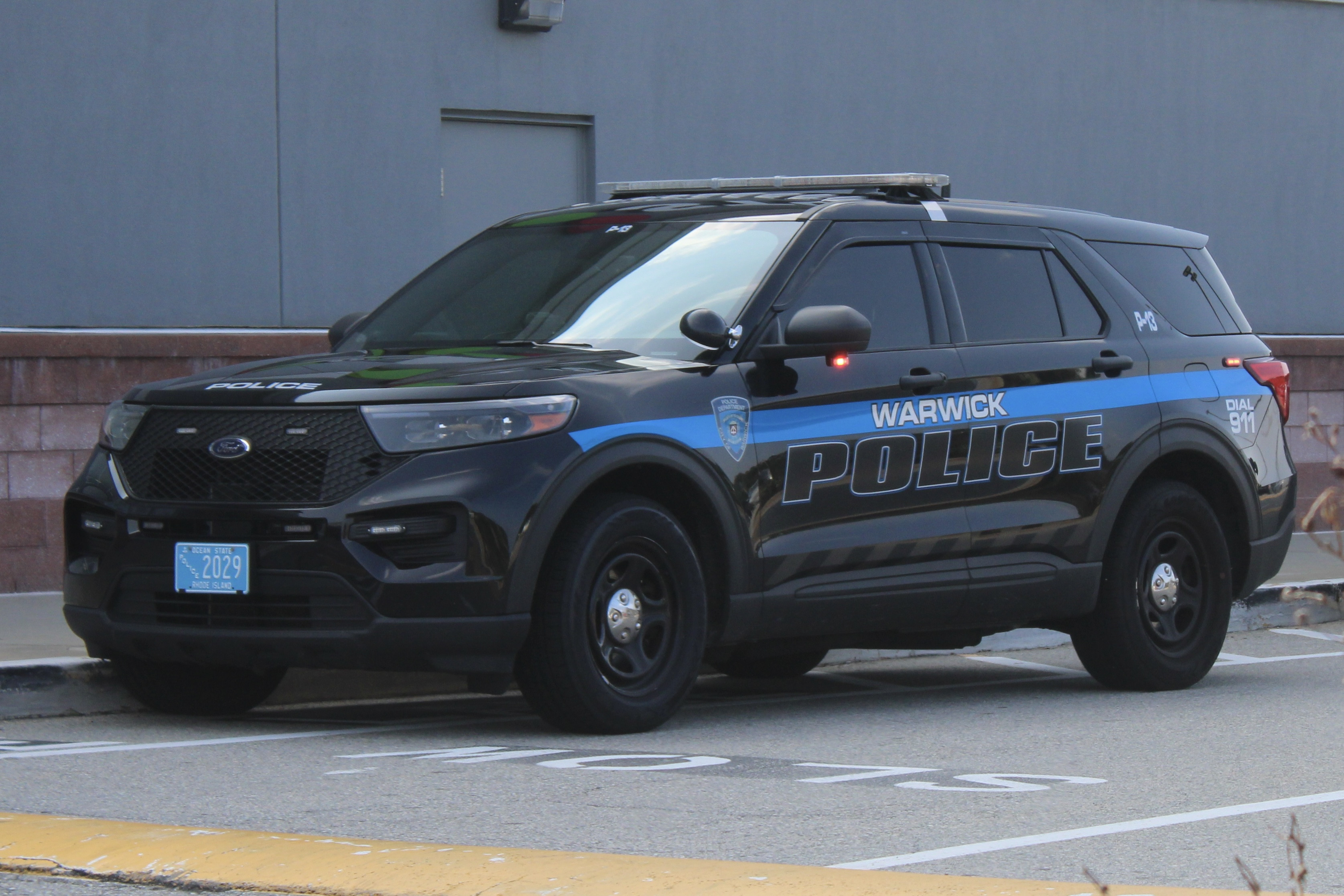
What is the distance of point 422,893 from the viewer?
14.9 feet

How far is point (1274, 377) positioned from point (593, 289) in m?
3.53

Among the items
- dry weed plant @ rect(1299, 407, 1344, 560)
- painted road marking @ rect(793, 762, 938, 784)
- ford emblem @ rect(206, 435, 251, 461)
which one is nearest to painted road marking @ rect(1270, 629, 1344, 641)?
painted road marking @ rect(793, 762, 938, 784)

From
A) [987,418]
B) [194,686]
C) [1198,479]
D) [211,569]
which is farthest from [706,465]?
[1198,479]

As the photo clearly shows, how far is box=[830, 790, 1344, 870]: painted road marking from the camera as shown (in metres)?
5.00

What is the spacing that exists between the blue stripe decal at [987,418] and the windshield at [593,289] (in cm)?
35

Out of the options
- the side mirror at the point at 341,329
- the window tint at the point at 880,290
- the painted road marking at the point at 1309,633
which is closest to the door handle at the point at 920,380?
the window tint at the point at 880,290

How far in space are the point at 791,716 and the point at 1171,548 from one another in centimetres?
202

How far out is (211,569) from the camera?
21.9ft

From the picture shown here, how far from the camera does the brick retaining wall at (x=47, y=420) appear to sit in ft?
36.4

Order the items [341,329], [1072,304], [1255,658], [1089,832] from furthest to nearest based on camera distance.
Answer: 1. [1255,658]
2. [1072,304]
3. [341,329]
4. [1089,832]

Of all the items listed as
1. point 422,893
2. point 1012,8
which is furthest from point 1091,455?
point 1012,8

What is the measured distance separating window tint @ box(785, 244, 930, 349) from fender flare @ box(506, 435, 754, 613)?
95cm

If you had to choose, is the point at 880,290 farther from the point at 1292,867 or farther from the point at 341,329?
the point at 1292,867

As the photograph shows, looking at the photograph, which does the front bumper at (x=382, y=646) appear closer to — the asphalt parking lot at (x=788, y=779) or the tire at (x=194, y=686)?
the asphalt parking lot at (x=788, y=779)
